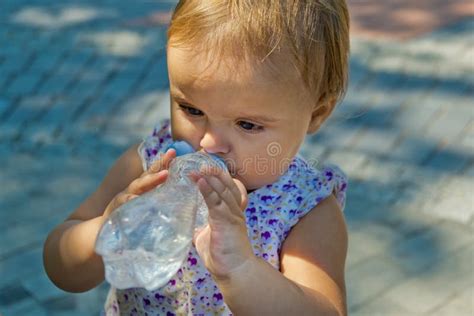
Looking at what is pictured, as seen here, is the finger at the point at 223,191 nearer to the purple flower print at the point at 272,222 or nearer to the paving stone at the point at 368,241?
the purple flower print at the point at 272,222

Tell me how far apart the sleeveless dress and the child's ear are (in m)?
0.11

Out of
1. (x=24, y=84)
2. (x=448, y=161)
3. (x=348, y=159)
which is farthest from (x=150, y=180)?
(x=24, y=84)

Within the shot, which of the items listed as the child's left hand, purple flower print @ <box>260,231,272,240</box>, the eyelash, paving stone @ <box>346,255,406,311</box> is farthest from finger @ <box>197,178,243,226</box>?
paving stone @ <box>346,255,406,311</box>

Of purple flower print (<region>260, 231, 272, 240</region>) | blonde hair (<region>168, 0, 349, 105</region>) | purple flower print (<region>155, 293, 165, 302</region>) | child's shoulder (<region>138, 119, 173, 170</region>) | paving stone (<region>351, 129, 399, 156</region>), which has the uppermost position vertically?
blonde hair (<region>168, 0, 349, 105</region>)

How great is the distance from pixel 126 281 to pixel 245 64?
0.54 metres

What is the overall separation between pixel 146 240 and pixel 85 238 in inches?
18.4

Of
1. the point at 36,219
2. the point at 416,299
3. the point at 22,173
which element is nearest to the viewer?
the point at 416,299

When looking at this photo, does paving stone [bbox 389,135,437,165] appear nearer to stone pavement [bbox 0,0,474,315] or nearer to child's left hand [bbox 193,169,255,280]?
stone pavement [bbox 0,0,474,315]

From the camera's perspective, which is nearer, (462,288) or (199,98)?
(199,98)

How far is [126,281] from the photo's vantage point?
5.74 feet

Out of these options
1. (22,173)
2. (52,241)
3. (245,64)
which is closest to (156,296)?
(52,241)

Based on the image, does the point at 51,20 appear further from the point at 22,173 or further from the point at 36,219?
the point at 36,219

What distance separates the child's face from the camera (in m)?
1.96

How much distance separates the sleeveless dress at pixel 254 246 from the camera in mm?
2195
